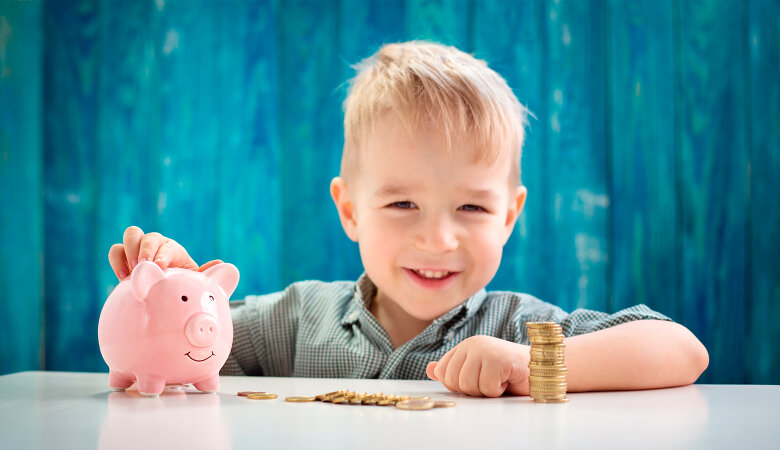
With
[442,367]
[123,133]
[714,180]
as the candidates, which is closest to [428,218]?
[442,367]

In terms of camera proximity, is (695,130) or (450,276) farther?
(695,130)

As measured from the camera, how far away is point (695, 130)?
1703 mm

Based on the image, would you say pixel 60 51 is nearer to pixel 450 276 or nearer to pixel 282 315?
pixel 282 315

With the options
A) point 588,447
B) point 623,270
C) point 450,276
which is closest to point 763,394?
point 588,447

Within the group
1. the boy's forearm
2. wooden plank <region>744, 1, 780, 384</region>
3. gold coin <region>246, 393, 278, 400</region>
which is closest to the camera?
gold coin <region>246, 393, 278, 400</region>

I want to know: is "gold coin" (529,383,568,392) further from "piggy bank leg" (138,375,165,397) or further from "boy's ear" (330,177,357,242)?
"boy's ear" (330,177,357,242)

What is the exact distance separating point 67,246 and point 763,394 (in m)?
1.69

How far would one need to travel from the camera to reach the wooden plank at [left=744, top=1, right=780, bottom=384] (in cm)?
167

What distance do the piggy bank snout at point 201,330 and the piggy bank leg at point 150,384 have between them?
62 millimetres

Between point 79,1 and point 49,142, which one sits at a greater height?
point 79,1

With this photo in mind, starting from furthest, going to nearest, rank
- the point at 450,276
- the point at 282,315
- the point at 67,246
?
1. the point at 67,246
2. the point at 282,315
3. the point at 450,276

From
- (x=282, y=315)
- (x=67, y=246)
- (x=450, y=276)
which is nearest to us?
(x=450, y=276)

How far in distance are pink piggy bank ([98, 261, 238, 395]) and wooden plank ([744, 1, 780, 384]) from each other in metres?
1.35

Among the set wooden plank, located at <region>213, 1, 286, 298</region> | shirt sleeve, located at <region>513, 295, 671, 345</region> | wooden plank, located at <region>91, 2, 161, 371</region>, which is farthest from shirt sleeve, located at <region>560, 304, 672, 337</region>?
wooden plank, located at <region>91, 2, 161, 371</region>
